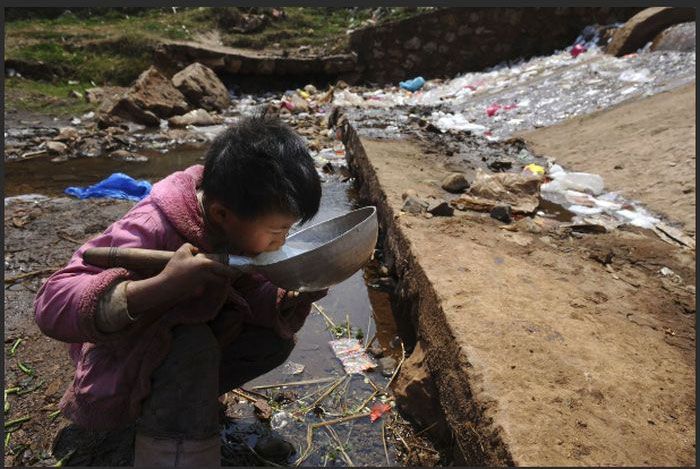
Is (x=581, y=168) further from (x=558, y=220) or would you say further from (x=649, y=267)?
(x=649, y=267)

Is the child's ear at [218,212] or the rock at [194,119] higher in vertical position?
the child's ear at [218,212]

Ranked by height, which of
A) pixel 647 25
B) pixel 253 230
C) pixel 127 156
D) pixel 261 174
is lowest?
pixel 127 156

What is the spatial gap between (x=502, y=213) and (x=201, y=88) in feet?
25.2

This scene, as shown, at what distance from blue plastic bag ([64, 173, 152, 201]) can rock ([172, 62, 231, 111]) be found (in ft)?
17.9

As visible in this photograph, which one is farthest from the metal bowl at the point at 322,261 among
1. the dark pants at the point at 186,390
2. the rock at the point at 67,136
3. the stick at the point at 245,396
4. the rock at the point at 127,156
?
the rock at the point at 67,136

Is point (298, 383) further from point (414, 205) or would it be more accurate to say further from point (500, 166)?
point (500, 166)

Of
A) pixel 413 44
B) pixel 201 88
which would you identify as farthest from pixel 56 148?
pixel 413 44

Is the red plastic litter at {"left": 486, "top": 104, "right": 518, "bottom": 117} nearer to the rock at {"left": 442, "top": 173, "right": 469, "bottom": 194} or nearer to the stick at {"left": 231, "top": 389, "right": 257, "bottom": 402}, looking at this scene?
the rock at {"left": 442, "top": 173, "right": 469, "bottom": 194}

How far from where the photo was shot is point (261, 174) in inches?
57.2

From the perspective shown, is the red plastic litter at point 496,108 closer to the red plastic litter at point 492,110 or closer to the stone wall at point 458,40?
the red plastic litter at point 492,110

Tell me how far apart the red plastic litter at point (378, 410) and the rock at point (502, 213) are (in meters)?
1.72

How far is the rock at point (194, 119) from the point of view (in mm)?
8406

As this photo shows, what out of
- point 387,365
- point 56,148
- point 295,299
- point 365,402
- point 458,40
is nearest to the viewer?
point 295,299

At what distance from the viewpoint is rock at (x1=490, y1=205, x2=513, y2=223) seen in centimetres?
348
